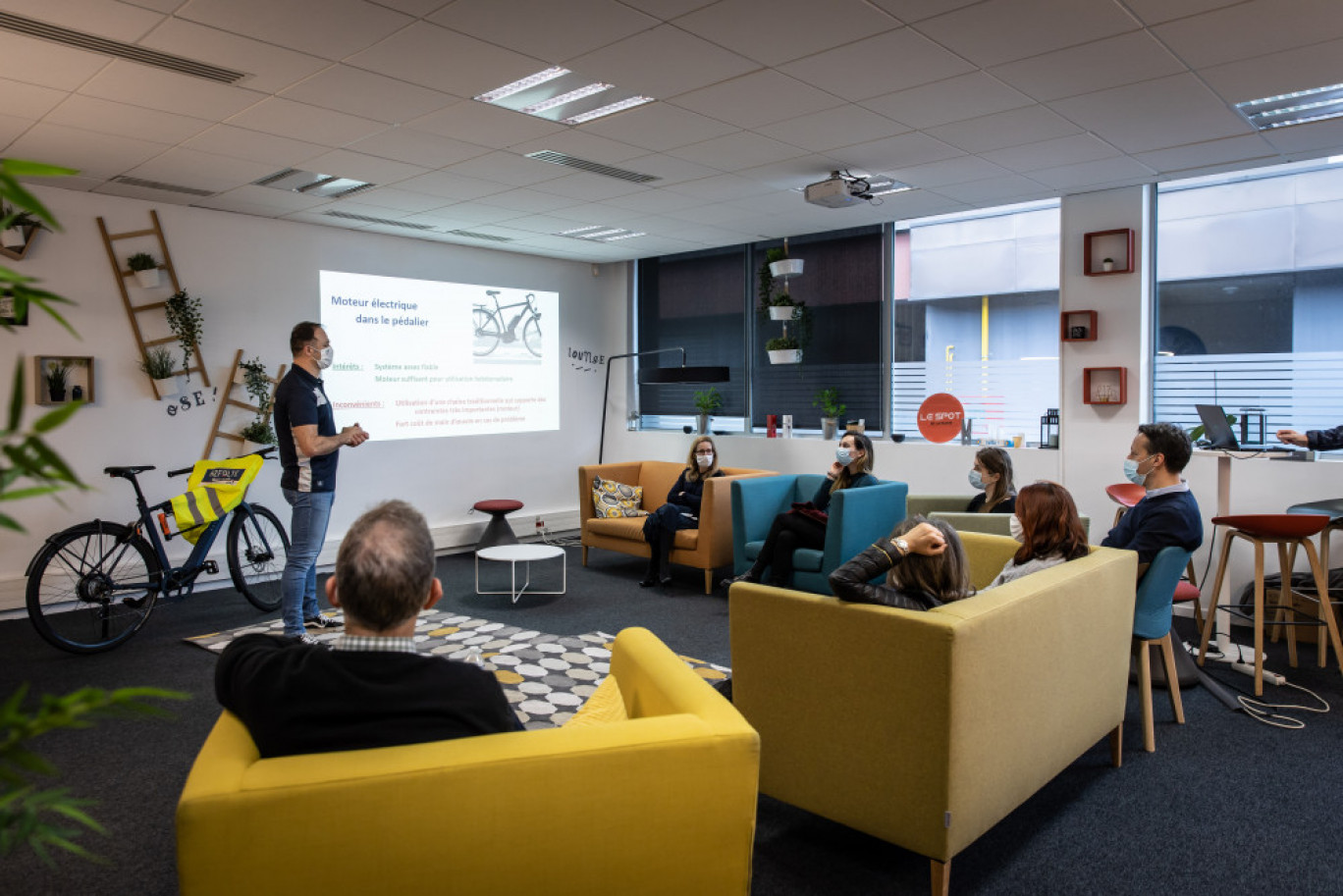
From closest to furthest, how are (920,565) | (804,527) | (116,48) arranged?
(920,565) < (116,48) < (804,527)

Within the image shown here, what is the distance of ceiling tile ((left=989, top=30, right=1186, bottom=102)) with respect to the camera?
3.35m

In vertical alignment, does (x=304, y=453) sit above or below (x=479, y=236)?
below

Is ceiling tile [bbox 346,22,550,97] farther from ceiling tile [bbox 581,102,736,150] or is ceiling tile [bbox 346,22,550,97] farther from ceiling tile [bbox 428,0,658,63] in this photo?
ceiling tile [bbox 581,102,736,150]

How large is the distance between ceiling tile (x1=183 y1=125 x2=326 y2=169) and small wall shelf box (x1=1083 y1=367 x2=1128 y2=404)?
15.7 ft

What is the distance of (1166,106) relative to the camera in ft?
13.2

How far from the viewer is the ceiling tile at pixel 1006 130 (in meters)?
4.16

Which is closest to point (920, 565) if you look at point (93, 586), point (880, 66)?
point (880, 66)

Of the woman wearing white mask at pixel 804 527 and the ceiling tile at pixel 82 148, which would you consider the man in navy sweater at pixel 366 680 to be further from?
the ceiling tile at pixel 82 148

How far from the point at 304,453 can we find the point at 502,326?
363 cm

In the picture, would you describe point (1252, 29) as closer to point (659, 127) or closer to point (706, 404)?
point (659, 127)

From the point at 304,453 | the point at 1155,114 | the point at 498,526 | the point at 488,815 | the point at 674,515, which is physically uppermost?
the point at 1155,114

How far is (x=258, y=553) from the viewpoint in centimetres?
561

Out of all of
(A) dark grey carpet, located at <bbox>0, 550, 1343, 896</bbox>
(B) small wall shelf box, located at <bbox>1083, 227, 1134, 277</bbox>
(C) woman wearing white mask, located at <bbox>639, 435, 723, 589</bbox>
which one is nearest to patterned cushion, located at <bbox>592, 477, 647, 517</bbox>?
(C) woman wearing white mask, located at <bbox>639, 435, 723, 589</bbox>

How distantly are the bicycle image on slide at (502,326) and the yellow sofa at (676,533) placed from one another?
159 centimetres
